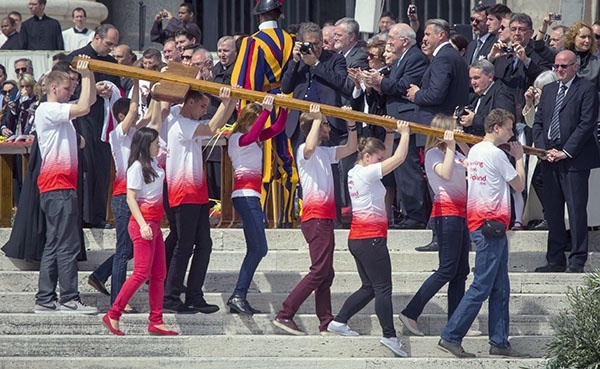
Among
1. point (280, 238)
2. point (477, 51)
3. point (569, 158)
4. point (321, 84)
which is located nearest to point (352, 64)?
point (321, 84)

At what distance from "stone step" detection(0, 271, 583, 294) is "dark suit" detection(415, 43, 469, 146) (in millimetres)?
1589

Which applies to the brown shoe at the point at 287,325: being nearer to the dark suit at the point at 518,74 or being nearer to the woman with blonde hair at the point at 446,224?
the woman with blonde hair at the point at 446,224

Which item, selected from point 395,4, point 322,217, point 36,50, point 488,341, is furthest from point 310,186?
point 395,4

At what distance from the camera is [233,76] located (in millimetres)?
13180

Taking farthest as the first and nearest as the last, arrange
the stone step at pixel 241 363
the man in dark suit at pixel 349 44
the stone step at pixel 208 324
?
the man in dark suit at pixel 349 44 < the stone step at pixel 208 324 < the stone step at pixel 241 363

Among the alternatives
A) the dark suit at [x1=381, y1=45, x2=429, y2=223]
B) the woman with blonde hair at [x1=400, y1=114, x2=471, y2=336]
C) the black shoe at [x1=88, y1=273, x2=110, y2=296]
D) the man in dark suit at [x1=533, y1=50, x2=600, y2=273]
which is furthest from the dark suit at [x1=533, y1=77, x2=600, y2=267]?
the black shoe at [x1=88, y1=273, x2=110, y2=296]

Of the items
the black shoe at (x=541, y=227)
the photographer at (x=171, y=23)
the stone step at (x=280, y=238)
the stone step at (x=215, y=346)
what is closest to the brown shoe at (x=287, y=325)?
the stone step at (x=215, y=346)

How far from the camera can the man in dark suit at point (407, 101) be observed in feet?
43.9

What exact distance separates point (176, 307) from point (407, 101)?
3.24 metres

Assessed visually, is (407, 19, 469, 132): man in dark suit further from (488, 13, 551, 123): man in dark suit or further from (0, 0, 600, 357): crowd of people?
(488, 13, 551, 123): man in dark suit

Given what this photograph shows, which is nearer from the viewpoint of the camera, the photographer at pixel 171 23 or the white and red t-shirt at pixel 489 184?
the white and red t-shirt at pixel 489 184

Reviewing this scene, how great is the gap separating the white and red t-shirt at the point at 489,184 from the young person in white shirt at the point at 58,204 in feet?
10.1

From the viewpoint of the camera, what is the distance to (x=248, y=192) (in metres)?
11.6

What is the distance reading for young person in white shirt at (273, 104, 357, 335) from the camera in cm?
1123
